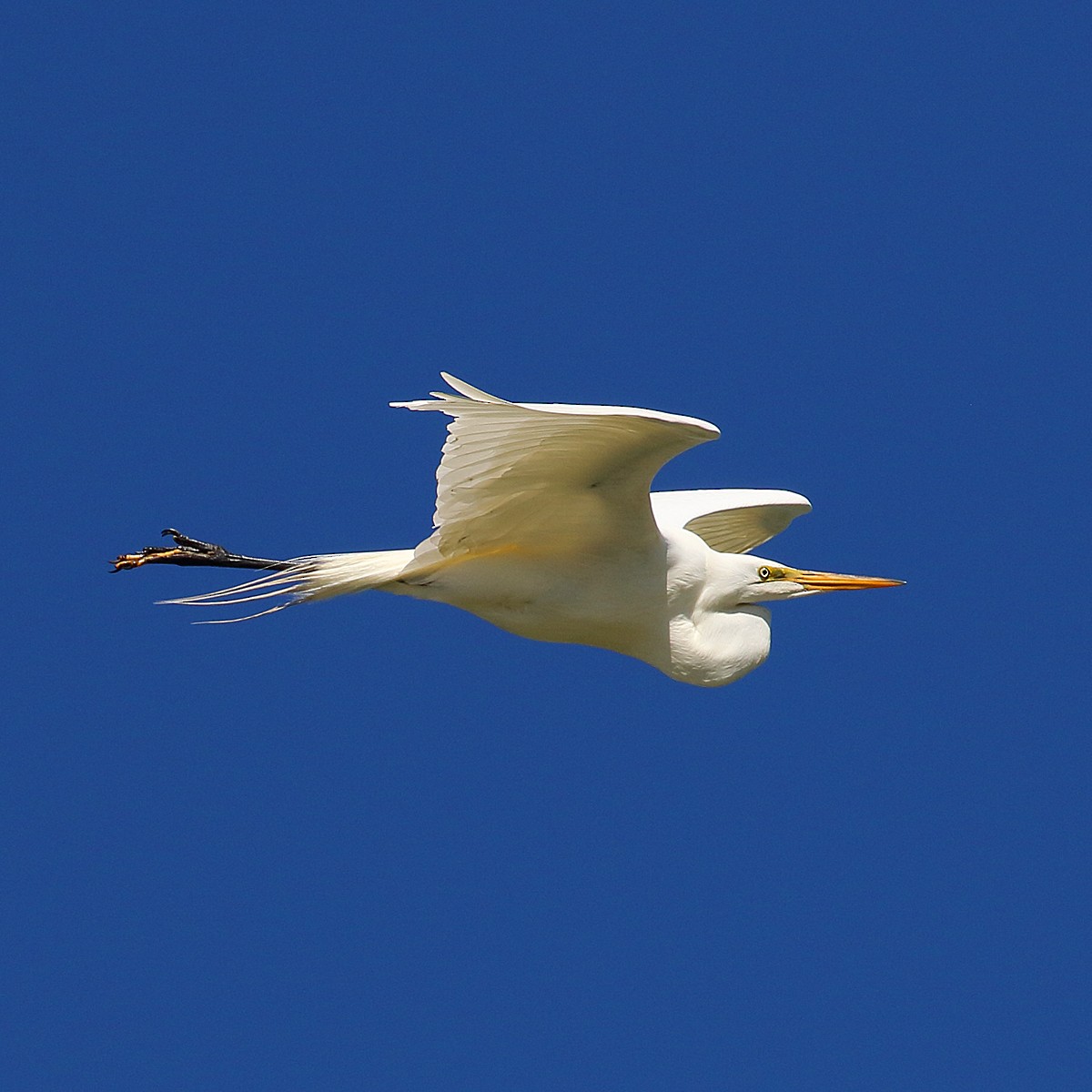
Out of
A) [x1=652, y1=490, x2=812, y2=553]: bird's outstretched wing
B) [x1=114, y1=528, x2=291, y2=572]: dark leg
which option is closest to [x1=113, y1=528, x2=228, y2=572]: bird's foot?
[x1=114, y1=528, x2=291, y2=572]: dark leg

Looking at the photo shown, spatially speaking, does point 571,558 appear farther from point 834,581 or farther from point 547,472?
point 834,581

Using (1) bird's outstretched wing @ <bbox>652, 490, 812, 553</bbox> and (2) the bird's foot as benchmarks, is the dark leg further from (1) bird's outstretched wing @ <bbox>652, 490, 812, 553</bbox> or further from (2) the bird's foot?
(1) bird's outstretched wing @ <bbox>652, 490, 812, 553</bbox>

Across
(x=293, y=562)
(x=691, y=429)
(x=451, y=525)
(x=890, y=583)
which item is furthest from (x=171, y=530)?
(x=890, y=583)

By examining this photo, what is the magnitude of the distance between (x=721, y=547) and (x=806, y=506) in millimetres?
403

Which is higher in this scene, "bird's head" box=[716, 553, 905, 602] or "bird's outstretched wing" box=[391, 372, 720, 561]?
"bird's outstretched wing" box=[391, 372, 720, 561]

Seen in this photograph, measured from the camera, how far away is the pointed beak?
7051mm

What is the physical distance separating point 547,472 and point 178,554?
1.59 meters

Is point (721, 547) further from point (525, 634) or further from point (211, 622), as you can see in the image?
point (211, 622)

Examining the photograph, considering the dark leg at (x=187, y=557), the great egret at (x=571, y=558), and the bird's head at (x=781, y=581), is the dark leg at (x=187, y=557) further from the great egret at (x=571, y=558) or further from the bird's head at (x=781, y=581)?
the bird's head at (x=781, y=581)

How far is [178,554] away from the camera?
677 cm

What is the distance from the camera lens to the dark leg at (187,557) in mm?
6738

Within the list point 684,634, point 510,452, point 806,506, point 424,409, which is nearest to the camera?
point 424,409

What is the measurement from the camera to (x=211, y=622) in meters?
6.37

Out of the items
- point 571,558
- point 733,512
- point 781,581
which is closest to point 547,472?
point 571,558
